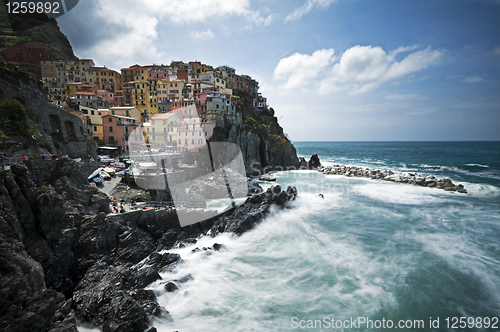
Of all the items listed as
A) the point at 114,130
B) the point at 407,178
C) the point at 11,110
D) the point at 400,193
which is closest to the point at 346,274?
the point at 400,193

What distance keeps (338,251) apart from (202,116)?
110 ft

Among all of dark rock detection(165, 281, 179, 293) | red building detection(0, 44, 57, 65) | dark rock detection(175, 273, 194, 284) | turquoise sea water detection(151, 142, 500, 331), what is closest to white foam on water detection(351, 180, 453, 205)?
turquoise sea water detection(151, 142, 500, 331)

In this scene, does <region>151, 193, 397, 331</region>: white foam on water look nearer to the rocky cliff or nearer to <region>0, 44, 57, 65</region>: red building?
the rocky cliff

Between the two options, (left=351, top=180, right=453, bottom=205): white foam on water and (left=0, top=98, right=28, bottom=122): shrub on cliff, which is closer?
(left=0, top=98, right=28, bottom=122): shrub on cliff

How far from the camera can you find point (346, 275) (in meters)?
13.0

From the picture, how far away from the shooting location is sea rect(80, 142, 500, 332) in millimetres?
10086

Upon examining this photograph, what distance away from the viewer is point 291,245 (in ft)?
54.3

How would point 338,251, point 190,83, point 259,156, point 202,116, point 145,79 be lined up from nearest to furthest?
point 338,251
point 202,116
point 259,156
point 190,83
point 145,79

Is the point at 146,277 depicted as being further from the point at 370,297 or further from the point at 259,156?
the point at 259,156

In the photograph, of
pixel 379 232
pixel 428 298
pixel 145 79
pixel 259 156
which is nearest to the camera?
pixel 428 298

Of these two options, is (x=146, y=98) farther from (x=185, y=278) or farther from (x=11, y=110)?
(x=185, y=278)

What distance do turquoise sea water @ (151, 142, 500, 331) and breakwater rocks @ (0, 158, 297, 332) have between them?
1.30m

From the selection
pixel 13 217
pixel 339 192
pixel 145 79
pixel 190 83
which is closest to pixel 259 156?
pixel 339 192

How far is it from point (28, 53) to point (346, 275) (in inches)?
2644
